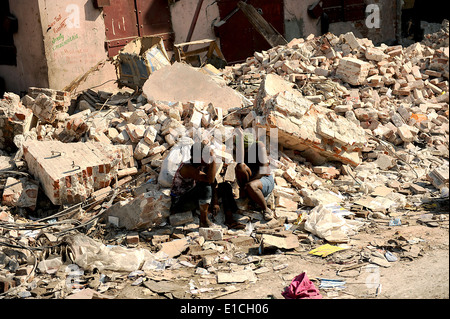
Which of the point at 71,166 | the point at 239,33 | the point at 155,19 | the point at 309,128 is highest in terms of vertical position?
the point at 155,19

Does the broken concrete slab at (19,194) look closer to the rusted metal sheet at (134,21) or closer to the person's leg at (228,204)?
the person's leg at (228,204)

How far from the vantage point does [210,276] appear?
582 centimetres

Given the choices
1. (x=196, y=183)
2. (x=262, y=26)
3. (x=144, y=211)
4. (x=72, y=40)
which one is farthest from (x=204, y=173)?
(x=262, y=26)

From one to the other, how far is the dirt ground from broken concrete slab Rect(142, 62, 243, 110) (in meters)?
3.39

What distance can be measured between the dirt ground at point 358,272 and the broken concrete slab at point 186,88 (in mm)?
3387

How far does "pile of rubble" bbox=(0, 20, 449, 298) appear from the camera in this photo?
6160 millimetres

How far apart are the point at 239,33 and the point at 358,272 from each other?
9902 mm

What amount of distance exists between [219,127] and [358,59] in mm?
3803

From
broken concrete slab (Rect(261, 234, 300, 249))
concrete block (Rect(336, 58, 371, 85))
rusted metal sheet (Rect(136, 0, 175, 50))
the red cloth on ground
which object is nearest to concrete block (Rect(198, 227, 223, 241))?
broken concrete slab (Rect(261, 234, 300, 249))

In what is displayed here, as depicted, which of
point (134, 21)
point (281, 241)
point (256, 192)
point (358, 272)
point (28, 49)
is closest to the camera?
point (358, 272)

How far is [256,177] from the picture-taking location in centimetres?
709

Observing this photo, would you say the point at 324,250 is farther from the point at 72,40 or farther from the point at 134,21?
the point at 134,21

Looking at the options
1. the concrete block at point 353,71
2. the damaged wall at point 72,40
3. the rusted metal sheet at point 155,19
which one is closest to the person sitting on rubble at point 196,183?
the concrete block at point 353,71

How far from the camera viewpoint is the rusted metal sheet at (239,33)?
46.9 feet
